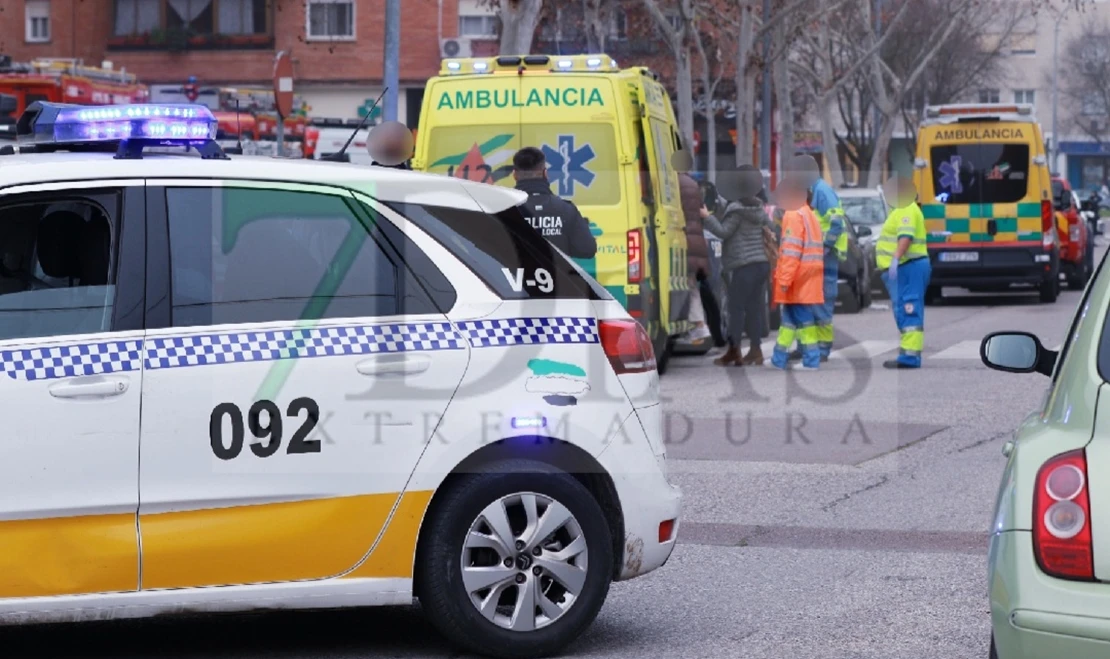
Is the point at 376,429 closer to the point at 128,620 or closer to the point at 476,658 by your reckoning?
the point at 476,658

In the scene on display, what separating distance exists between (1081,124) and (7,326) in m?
95.4

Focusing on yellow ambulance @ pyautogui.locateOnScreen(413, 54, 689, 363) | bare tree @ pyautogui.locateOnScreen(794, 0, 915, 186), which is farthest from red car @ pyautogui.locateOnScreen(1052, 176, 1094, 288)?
yellow ambulance @ pyautogui.locateOnScreen(413, 54, 689, 363)

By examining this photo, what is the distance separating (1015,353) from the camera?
16.9 ft

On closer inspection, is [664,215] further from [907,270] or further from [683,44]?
[683,44]

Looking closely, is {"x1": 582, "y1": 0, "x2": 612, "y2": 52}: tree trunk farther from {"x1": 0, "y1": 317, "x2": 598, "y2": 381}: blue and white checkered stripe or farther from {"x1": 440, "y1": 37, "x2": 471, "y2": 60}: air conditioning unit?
{"x1": 0, "y1": 317, "x2": 598, "y2": 381}: blue and white checkered stripe

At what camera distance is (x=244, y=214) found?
557cm

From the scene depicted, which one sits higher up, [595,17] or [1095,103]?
[1095,103]

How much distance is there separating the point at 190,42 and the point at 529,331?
45023mm

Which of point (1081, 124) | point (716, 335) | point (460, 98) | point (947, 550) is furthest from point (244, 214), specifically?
point (1081, 124)

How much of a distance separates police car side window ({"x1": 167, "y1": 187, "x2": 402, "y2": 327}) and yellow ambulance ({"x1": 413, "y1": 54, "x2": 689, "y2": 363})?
8.05 meters

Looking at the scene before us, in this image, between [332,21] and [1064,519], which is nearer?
[1064,519]

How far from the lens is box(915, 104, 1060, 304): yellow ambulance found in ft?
83.3

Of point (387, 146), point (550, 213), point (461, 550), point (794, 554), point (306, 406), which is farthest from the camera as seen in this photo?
point (550, 213)

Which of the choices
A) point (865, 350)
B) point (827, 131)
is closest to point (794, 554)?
point (865, 350)
